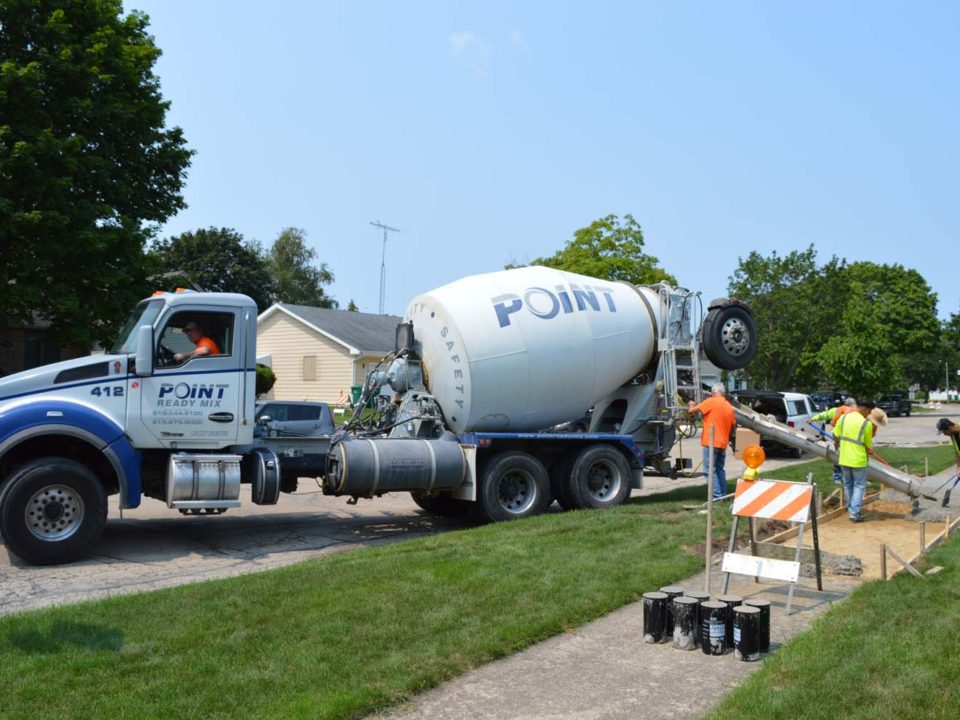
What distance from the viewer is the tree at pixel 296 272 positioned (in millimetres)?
70688

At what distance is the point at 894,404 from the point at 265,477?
53541 mm

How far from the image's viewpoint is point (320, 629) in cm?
628

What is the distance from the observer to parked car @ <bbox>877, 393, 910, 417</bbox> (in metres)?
54.9

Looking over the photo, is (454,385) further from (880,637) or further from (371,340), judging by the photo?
(371,340)

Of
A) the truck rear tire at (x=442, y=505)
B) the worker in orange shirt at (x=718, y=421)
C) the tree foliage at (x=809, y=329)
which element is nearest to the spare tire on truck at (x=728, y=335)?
the worker in orange shirt at (x=718, y=421)

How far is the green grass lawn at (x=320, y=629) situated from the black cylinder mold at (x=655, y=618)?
66 cm

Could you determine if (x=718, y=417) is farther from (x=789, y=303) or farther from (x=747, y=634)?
(x=789, y=303)

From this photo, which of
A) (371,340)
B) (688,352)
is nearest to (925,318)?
Answer: (371,340)

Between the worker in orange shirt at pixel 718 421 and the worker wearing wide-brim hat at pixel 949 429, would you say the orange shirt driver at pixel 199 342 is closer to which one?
the worker in orange shirt at pixel 718 421

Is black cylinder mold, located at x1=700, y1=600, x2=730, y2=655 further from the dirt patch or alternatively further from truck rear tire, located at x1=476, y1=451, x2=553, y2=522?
truck rear tire, located at x1=476, y1=451, x2=553, y2=522

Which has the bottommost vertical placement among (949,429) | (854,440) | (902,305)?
(854,440)

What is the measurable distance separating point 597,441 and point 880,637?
7.23 m

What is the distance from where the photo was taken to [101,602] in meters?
7.01

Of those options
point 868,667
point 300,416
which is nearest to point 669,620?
point 868,667
